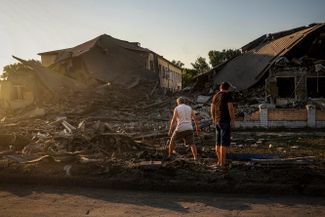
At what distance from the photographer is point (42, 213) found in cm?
580

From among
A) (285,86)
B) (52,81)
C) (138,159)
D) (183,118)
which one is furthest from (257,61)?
(138,159)

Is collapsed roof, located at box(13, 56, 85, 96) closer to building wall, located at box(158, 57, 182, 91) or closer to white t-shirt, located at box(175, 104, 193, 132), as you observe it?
building wall, located at box(158, 57, 182, 91)

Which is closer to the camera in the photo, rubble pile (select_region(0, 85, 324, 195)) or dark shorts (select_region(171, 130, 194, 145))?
rubble pile (select_region(0, 85, 324, 195))

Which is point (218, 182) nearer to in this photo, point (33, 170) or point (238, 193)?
point (238, 193)

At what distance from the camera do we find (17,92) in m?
29.2

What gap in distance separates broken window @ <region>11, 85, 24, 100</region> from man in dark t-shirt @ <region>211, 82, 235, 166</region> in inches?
946

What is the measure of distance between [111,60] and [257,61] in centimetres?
1319

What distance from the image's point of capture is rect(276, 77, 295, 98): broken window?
24.9 m

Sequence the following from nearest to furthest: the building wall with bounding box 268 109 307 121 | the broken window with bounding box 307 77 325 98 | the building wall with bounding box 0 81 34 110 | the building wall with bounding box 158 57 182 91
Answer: the building wall with bounding box 268 109 307 121, the broken window with bounding box 307 77 325 98, the building wall with bounding box 0 81 34 110, the building wall with bounding box 158 57 182 91

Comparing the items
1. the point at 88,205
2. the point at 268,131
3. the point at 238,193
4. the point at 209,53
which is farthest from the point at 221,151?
the point at 209,53

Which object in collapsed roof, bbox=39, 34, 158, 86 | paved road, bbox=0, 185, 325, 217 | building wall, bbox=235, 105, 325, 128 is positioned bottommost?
paved road, bbox=0, 185, 325, 217

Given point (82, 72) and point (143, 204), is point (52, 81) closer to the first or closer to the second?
point (82, 72)

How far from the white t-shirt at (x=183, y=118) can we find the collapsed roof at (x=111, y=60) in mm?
23580

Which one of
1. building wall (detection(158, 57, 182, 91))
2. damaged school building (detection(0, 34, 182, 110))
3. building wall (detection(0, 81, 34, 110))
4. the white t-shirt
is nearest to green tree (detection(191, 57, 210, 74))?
building wall (detection(158, 57, 182, 91))
